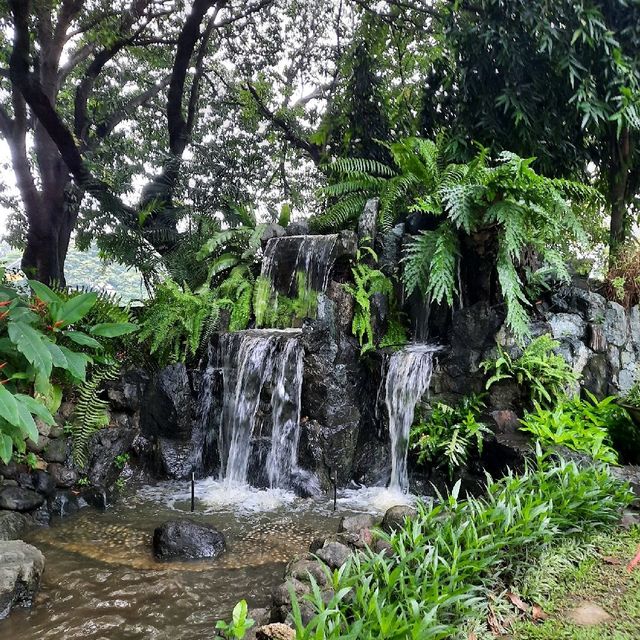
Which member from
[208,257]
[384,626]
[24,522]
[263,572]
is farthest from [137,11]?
[384,626]

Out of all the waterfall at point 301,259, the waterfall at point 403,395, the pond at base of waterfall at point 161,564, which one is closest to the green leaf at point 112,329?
the pond at base of waterfall at point 161,564

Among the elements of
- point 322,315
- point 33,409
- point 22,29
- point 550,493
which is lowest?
point 550,493

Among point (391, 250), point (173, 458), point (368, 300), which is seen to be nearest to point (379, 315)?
point (368, 300)

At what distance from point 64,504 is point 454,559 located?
4151 mm

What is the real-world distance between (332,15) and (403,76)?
2347 millimetres

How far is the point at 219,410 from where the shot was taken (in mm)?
6250

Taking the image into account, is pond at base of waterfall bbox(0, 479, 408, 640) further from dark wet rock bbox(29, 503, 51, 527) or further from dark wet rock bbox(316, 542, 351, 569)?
dark wet rock bbox(316, 542, 351, 569)

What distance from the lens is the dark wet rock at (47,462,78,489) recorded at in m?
5.18

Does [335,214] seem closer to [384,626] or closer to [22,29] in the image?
[22,29]

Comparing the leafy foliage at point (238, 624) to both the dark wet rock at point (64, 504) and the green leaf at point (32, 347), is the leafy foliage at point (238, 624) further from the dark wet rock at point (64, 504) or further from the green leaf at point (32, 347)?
the dark wet rock at point (64, 504)

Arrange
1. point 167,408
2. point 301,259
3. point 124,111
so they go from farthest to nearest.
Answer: point 124,111, point 301,259, point 167,408

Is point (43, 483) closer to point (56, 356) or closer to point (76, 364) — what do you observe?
point (76, 364)

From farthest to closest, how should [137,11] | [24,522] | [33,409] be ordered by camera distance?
[137,11] → [24,522] → [33,409]

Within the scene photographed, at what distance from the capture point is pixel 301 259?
7.46 m
